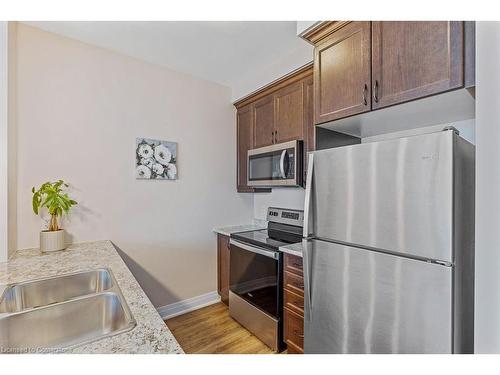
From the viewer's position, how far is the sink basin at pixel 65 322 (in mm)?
879

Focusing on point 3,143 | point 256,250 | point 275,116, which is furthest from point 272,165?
point 3,143

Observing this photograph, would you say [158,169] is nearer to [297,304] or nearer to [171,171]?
[171,171]

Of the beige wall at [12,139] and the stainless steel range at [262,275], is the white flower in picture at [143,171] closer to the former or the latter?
the beige wall at [12,139]

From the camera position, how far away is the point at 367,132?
1738mm

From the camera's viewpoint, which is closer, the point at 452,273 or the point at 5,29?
the point at 452,273

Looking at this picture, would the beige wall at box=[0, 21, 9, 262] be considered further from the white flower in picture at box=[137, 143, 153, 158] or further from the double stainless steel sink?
the white flower in picture at box=[137, 143, 153, 158]

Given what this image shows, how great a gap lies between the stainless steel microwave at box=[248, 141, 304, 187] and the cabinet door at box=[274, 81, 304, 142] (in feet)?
0.35

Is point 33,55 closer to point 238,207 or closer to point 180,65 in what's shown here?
point 180,65

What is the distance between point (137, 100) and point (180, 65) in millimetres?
533

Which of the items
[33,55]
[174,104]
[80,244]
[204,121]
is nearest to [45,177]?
[80,244]

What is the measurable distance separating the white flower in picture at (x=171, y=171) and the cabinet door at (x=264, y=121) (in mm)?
847

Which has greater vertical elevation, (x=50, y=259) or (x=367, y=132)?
(x=367, y=132)

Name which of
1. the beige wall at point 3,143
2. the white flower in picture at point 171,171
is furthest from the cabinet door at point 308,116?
the beige wall at point 3,143
